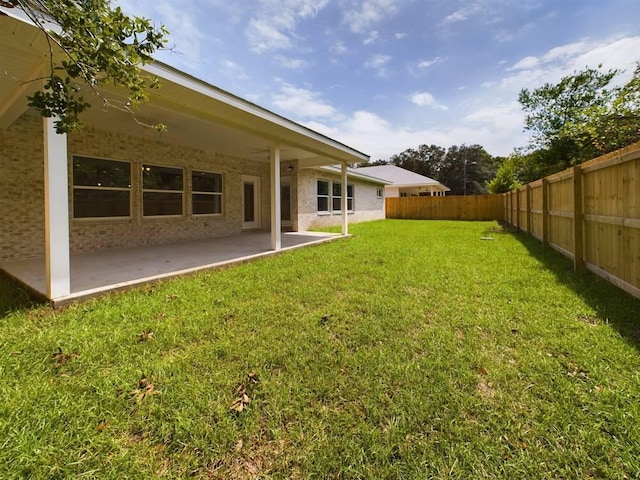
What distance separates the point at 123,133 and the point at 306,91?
946 cm

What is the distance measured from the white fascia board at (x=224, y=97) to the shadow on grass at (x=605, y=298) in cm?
580

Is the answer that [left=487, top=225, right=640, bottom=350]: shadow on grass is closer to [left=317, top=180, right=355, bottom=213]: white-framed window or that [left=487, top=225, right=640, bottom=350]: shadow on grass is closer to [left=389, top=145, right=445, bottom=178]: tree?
[left=317, top=180, right=355, bottom=213]: white-framed window

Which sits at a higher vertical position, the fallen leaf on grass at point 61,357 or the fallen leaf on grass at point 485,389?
the fallen leaf on grass at point 61,357

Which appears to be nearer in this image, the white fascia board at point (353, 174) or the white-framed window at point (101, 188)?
the white-framed window at point (101, 188)

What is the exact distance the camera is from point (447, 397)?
217 cm

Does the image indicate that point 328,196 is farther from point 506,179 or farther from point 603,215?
point 506,179

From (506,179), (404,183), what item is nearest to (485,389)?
(506,179)

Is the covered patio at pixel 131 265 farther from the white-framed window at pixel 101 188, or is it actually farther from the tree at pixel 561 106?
the tree at pixel 561 106

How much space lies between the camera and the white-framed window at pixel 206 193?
9.94 m

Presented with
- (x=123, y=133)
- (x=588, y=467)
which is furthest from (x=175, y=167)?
(x=588, y=467)

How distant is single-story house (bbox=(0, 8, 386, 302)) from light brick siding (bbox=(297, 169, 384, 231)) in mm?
1055

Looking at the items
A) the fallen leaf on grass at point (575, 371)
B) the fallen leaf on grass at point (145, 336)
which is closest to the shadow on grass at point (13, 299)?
the fallen leaf on grass at point (145, 336)

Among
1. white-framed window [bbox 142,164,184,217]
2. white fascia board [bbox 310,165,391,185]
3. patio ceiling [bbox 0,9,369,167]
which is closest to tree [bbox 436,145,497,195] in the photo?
white fascia board [bbox 310,165,391,185]

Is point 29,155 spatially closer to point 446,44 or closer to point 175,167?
point 175,167
